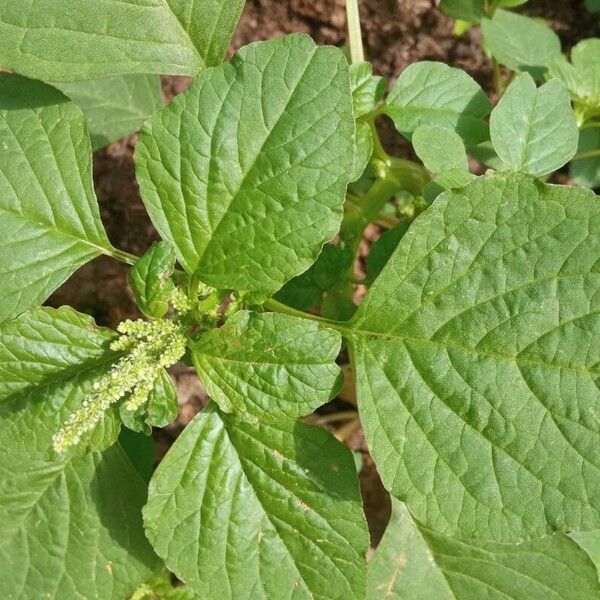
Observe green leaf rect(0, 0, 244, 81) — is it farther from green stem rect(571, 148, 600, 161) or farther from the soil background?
green stem rect(571, 148, 600, 161)

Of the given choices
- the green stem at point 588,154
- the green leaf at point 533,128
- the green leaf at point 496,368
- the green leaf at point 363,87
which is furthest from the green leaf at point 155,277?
the green stem at point 588,154

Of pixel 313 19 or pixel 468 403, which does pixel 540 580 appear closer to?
pixel 468 403

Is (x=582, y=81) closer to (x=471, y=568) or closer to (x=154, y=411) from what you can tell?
(x=471, y=568)

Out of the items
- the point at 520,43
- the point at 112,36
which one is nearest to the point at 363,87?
the point at 112,36

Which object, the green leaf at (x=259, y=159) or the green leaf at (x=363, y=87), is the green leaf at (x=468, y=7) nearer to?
the green leaf at (x=363, y=87)

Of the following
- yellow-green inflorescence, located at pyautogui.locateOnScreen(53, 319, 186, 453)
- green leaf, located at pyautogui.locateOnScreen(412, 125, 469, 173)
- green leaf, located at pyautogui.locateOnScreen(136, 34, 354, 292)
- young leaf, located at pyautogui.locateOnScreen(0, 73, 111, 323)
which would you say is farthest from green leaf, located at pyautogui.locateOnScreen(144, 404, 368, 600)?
green leaf, located at pyautogui.locateOnScreen(412, 125, 469, 173)

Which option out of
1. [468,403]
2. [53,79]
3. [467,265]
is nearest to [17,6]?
[53,79]
